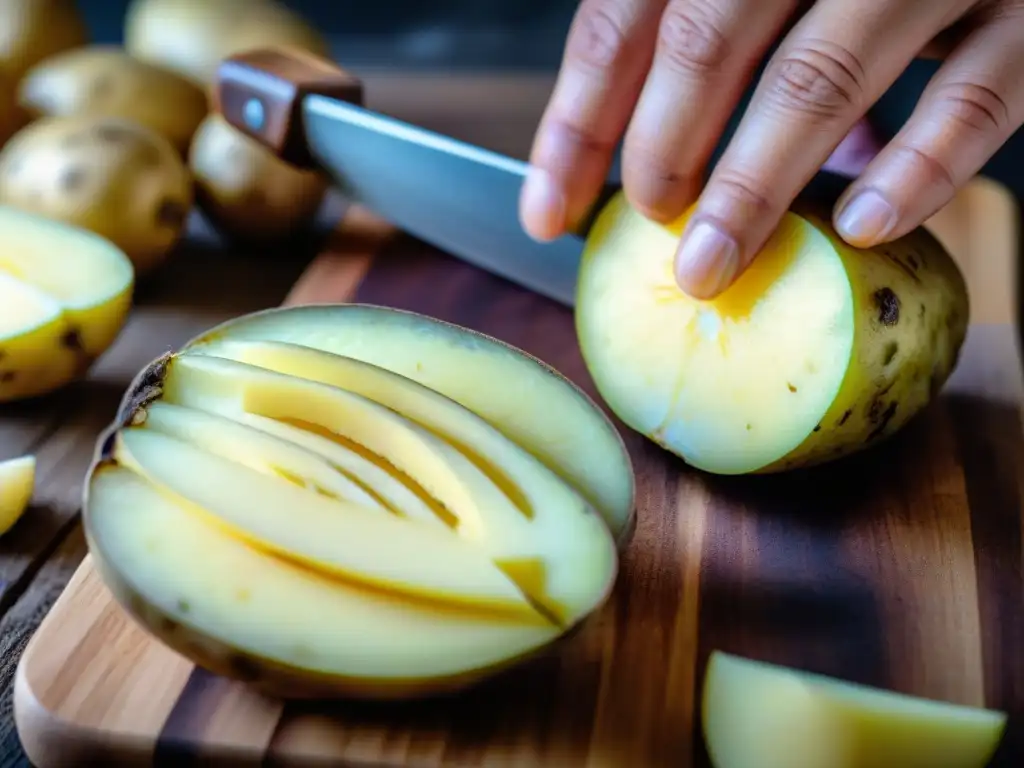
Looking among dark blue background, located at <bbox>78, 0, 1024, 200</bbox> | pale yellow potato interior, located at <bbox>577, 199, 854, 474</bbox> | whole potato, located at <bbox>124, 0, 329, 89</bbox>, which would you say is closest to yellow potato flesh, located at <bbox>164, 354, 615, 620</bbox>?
pale yellow potato interior, located at <bbox>577, 199, 854, 474</bbox>

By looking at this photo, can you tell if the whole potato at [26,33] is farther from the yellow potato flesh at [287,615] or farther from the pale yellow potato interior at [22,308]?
the yellow potato flesh at [287,615]

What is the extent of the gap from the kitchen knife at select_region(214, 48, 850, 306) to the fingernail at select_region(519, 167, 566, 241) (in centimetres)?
4

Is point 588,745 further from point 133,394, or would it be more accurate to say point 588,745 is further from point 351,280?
point 351,280

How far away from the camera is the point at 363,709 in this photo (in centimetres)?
66

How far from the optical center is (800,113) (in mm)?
833

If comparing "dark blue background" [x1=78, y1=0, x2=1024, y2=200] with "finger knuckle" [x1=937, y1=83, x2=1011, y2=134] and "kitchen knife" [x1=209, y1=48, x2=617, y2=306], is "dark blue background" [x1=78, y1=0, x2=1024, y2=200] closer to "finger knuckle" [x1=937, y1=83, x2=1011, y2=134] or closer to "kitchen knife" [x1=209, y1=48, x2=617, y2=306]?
"kitchen knife" [x1=209, y1=48, x2=617, y2=306]

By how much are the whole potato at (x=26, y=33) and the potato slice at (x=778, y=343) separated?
0.97m

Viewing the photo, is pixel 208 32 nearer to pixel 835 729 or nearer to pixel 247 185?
pixel 247 185

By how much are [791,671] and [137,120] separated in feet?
3.56

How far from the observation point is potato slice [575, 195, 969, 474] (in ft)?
2.62

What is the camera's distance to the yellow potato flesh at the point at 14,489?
864mm

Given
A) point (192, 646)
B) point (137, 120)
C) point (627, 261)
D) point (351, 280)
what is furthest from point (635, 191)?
point (137, 120)

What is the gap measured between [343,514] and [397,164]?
624 millimetres

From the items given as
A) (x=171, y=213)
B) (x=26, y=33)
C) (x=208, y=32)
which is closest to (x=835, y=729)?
(x=171, y=213)
